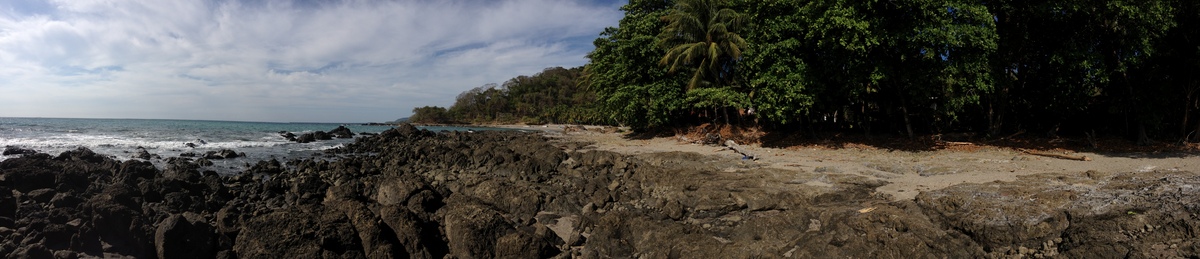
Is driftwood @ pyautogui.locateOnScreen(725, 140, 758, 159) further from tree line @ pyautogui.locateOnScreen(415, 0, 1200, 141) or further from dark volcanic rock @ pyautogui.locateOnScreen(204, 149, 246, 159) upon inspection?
dark volcanic rock @ pyautogui.locateOnScreen(204, 149, 246, 159)

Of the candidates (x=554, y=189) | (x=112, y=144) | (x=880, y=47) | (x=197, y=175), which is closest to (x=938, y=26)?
(x=880, y=47)

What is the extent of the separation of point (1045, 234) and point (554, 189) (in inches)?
281

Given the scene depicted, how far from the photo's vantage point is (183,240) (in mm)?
5457

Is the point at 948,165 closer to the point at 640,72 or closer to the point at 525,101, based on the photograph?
the point at 640,72

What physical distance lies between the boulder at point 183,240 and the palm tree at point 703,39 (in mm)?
16588

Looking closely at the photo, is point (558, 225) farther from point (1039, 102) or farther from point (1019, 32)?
point (1039, 102)

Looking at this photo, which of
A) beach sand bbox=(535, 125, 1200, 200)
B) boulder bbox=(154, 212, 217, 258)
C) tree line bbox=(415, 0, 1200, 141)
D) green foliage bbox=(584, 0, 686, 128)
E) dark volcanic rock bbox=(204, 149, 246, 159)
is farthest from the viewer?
green foliage bbox=(584, 0, 686, 128)

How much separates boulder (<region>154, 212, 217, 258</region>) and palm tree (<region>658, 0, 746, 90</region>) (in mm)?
16588


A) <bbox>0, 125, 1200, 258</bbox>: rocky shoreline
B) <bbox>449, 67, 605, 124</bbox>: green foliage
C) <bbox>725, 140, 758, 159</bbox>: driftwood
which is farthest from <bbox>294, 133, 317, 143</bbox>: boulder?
<bbox>449, 67, 605, 124</bbox>: green foliage

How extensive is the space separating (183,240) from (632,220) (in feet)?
16.4

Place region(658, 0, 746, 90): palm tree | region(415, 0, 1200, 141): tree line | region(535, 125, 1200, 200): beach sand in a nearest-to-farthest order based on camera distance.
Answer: region(535, 125, 1200, 200): beach sand < region(415, 0, 1200, 141): tree line < region(658, 0, 746, 90): palm tree

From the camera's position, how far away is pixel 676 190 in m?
8.84

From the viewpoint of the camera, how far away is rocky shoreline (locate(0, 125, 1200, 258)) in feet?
16.1

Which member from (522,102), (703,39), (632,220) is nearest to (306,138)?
(703,39)
